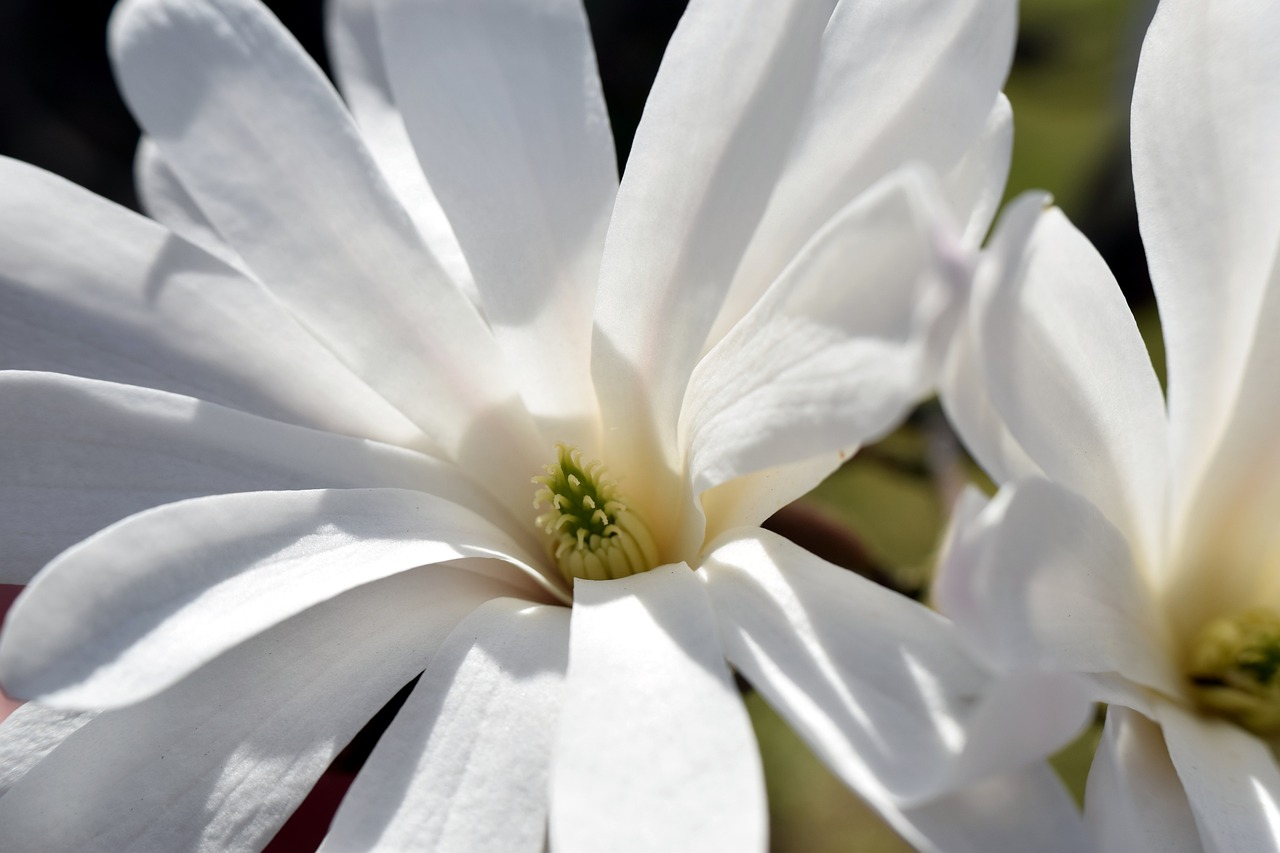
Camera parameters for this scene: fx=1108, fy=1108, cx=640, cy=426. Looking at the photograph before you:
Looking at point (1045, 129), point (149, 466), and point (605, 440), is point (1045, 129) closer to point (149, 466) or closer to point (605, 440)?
point (605, 440)

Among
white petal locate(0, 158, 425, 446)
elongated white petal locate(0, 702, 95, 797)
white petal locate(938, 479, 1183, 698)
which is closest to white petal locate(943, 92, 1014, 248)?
white petal locate(938, 479, 1183, 698)

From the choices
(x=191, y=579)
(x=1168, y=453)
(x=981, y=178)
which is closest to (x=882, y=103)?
(x=981, y=178)

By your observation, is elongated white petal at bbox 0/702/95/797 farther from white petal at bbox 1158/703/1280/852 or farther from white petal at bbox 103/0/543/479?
white petal at bbox 1158/703/1280/852

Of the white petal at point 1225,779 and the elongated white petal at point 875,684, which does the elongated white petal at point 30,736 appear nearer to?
the elongated white petal at point 875,684

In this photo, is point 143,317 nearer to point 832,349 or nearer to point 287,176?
point 287,176

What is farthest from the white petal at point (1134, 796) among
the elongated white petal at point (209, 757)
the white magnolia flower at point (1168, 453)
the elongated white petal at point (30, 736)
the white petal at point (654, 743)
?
the elongated white petal at point (30, 736)
